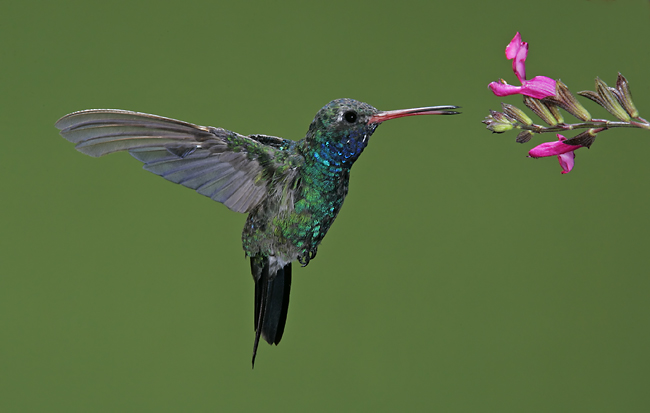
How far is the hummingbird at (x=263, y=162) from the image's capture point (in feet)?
1.90

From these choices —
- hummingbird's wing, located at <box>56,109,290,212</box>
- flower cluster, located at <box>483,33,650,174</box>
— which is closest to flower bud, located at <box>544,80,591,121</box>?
flower cluster, located at <box>483,33,650,174</box>

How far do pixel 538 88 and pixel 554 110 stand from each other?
1.4 inches

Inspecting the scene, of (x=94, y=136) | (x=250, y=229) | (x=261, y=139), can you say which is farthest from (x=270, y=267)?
(x=94, y=136)

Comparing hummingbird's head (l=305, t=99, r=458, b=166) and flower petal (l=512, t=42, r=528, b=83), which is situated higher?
flower petal (l=512, t=42, r=528, b=83)

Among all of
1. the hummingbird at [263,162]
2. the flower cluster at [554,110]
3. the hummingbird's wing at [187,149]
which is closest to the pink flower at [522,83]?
the flower cluster at [554,110]

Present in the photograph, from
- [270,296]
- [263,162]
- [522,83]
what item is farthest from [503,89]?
[270,296]

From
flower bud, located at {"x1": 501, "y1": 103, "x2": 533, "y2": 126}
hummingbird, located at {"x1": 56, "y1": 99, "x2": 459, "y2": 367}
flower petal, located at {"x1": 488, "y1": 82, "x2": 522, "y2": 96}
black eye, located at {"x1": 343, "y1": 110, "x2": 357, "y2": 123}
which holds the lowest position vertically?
hummingbird, located at {"x1": 56, "y1": 99, "x2": 459, "y2": 367}

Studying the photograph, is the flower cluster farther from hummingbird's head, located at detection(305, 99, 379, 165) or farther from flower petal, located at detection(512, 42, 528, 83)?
hummingbird's head, located at detection(305, 99, 379, 165)

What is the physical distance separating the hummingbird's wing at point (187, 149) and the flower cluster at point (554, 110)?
28 centimetres

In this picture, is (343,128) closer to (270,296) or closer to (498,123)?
(498,123)

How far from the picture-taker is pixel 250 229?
0.75 metres

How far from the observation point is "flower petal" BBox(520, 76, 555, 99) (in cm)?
57

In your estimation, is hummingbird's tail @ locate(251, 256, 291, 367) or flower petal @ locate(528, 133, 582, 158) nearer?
flower petal @ locate(528, 133, 582, 158)

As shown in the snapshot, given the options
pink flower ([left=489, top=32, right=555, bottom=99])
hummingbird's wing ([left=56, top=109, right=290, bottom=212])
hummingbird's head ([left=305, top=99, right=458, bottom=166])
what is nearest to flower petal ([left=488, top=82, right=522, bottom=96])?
pink flower ([left=489, top=32, right=555, bottom=99])
